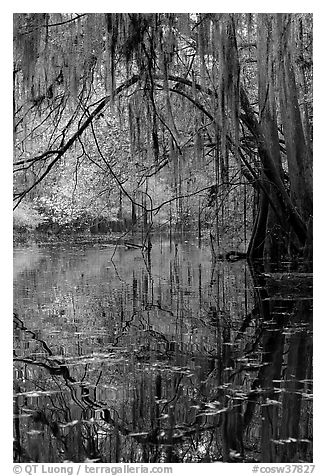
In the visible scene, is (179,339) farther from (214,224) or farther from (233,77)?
(214,224)

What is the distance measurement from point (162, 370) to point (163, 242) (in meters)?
3.85

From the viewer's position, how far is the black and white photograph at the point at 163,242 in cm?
327

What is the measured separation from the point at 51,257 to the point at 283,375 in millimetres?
3780

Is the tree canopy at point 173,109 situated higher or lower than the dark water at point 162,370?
higher

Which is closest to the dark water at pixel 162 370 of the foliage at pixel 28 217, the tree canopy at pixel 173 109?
the foliage at pixel 28 217

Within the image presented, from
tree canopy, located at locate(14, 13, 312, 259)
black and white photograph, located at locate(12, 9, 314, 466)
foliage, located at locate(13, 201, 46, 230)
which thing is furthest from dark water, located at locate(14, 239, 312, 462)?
tree canopy, located at locate(14, 13, 312, 259)

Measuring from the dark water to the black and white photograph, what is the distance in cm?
1

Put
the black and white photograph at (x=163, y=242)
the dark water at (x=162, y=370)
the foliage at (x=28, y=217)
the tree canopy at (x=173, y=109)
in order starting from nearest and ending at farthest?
the dark water at (x=162, y=370), the black and white photograph at (x=163, y=242), the tree canopy at (x=173, y=109), the foliage at (x=28, y=217)

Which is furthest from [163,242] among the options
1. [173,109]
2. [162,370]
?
[162,370]

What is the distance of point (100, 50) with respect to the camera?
17.9ft

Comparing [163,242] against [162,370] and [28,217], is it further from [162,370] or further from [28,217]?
[162,370]

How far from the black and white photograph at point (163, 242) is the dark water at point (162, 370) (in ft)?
0.05

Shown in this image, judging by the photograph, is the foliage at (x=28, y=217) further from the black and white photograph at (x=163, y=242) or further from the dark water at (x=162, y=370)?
the dark water at (x=162, y=370)

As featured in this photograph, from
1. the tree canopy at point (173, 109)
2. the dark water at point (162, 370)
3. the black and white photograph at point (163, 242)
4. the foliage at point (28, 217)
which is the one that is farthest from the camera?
the foliage at point (28, 217)
